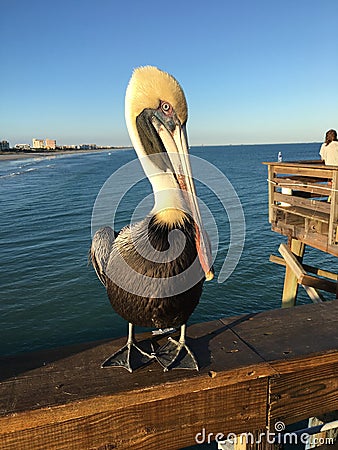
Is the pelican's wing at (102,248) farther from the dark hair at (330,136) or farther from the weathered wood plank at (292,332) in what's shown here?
the dark hair at (330,136)

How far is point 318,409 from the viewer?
72.8 inches

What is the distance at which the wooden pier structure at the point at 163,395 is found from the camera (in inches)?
60.0

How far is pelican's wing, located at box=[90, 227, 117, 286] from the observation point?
8.98 ft

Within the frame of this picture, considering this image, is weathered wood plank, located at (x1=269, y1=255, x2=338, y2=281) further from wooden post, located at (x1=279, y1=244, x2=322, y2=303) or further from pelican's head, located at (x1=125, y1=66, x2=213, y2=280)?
pelican's head, located at (x1=125, y1=66, x2=213, y2=280)

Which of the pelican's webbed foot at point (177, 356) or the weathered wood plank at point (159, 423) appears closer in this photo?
the weathered wood plank at point (159, 423)

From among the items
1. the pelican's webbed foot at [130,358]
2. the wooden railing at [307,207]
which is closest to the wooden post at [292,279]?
the wooden railing at [307,207]

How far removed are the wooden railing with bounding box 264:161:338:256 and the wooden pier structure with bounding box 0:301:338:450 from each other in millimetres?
4335

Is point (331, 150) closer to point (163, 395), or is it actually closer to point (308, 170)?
point (308, 170)

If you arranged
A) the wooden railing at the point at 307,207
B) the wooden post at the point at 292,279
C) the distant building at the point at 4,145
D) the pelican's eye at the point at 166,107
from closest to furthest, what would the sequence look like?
the pelican's eye at the point at 166,107 < the wooden railing at the point at 307,207 < the wooden post at the point at 292,279 < the distant building at the point at 4,145

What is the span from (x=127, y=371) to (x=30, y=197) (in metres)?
26.7

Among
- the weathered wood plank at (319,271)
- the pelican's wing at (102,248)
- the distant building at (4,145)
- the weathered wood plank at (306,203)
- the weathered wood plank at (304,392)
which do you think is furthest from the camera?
the distant building at (4,145)

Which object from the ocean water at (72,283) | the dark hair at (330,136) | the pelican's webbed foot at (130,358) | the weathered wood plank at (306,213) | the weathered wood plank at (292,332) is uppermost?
the dark hair at (330,136)

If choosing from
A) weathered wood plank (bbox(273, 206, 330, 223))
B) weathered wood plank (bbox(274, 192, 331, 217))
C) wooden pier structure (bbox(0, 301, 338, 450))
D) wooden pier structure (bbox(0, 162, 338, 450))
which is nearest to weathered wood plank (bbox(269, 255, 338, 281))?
weathered wood plank (bbox(273, 206, 330, 223))

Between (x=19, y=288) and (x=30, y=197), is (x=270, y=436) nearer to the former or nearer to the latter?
(x=19, y=288)
